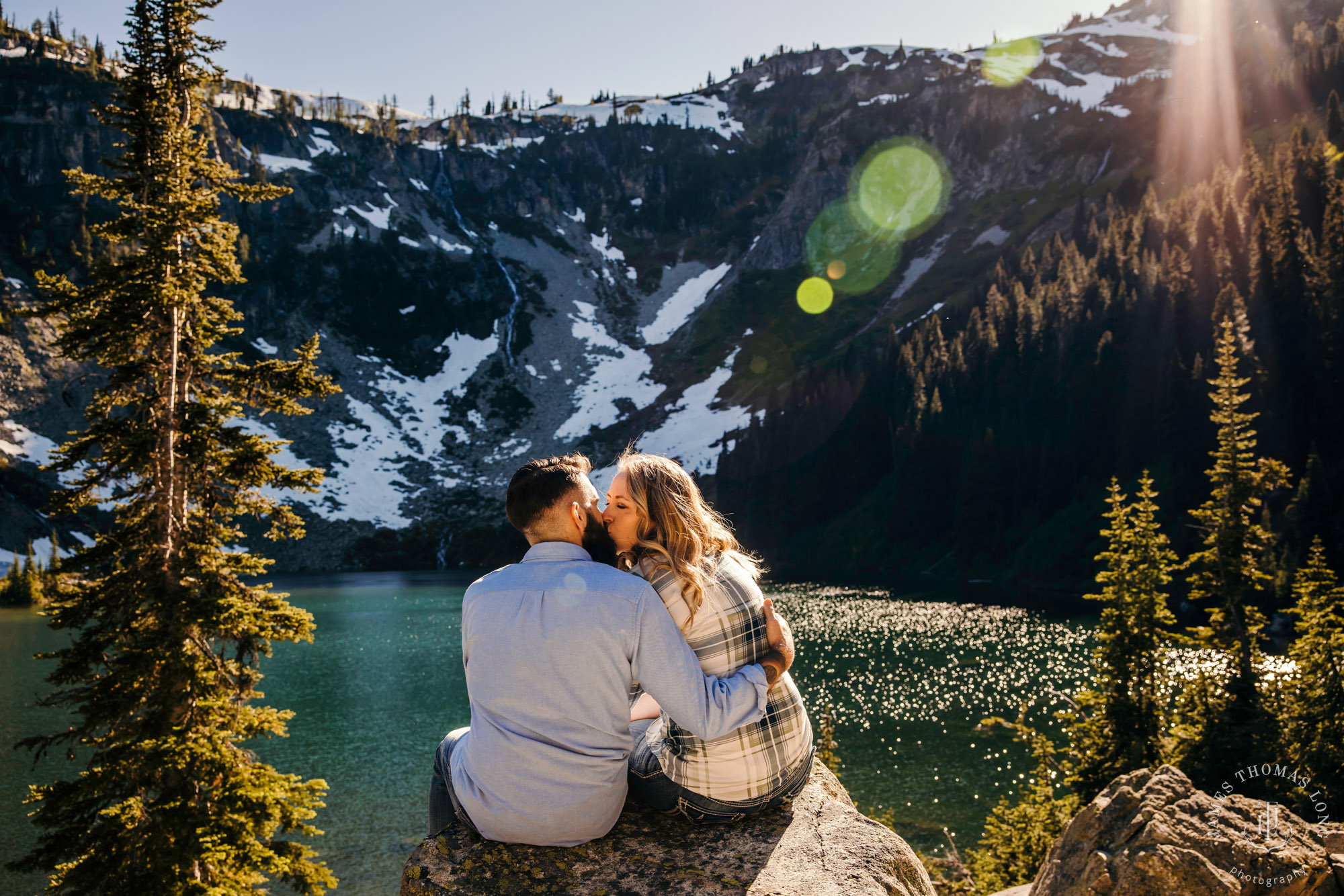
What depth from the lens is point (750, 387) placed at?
484 ft

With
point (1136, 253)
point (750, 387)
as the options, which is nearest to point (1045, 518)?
point (1136, 253)

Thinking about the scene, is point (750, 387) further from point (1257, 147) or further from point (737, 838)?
point (737, 838)

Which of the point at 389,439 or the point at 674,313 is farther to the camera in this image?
the point at 674,313

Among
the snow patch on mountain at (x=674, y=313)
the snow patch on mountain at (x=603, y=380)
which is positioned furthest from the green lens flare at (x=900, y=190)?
the snow patch on mountain at (x=603, y=380)

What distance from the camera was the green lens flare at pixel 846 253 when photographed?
17000cm

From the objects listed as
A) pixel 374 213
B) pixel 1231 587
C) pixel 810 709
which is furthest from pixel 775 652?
pixel 374 213

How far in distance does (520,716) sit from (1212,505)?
1865 cm

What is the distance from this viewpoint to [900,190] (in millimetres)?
185625

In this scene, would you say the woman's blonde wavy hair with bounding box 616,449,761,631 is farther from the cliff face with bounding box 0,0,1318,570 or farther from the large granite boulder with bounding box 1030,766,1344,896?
the cliff face with bounding box 0,0,1318,570

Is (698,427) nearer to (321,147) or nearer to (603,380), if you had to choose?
(603,380)

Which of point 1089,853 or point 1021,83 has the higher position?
point 1021,83

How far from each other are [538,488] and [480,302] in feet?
615

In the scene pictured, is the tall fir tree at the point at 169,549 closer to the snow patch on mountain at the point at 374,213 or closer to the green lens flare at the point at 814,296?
the green lens flare at the point at 814,296

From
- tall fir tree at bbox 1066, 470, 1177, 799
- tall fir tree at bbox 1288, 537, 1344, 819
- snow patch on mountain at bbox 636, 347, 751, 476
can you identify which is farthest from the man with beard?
snow patch on mountain at bbox 636, 347, 751, 476
